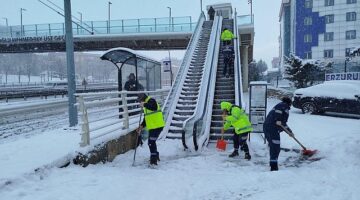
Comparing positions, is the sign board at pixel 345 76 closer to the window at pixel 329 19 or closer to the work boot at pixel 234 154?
the work boot at pixel 234 154

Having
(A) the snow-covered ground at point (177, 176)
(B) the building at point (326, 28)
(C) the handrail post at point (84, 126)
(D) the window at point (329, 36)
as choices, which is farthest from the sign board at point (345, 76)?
(D) the window at point (329, 36)

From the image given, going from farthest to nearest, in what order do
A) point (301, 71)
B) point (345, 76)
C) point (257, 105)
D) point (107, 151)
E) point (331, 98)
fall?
point (301, 71) < point (345, 76) < point (331, 98) < point (257, 105) < point (107, 151)

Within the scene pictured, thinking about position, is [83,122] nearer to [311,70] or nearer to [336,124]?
[336,124]

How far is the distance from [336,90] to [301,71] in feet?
29.1

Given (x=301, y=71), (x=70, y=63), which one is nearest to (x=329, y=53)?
(x=301, y=71)

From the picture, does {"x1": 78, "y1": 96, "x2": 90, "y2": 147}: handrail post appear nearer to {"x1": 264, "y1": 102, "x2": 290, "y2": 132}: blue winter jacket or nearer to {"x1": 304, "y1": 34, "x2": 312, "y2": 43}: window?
{"x1": 264, "y1": 102, "x2": 290, "y2": 132}: blue winter jacket

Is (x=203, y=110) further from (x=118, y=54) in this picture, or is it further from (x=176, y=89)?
(x=118, y=54)

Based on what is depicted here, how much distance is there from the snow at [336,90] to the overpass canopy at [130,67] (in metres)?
7.90

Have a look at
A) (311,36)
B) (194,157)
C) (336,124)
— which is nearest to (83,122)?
(194,157)

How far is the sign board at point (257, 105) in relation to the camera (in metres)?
11.5

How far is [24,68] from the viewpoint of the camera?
386 feet

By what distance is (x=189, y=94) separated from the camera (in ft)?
44.8

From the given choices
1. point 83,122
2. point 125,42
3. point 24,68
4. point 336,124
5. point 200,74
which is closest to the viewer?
point 83,122

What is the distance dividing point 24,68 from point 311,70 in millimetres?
112026
